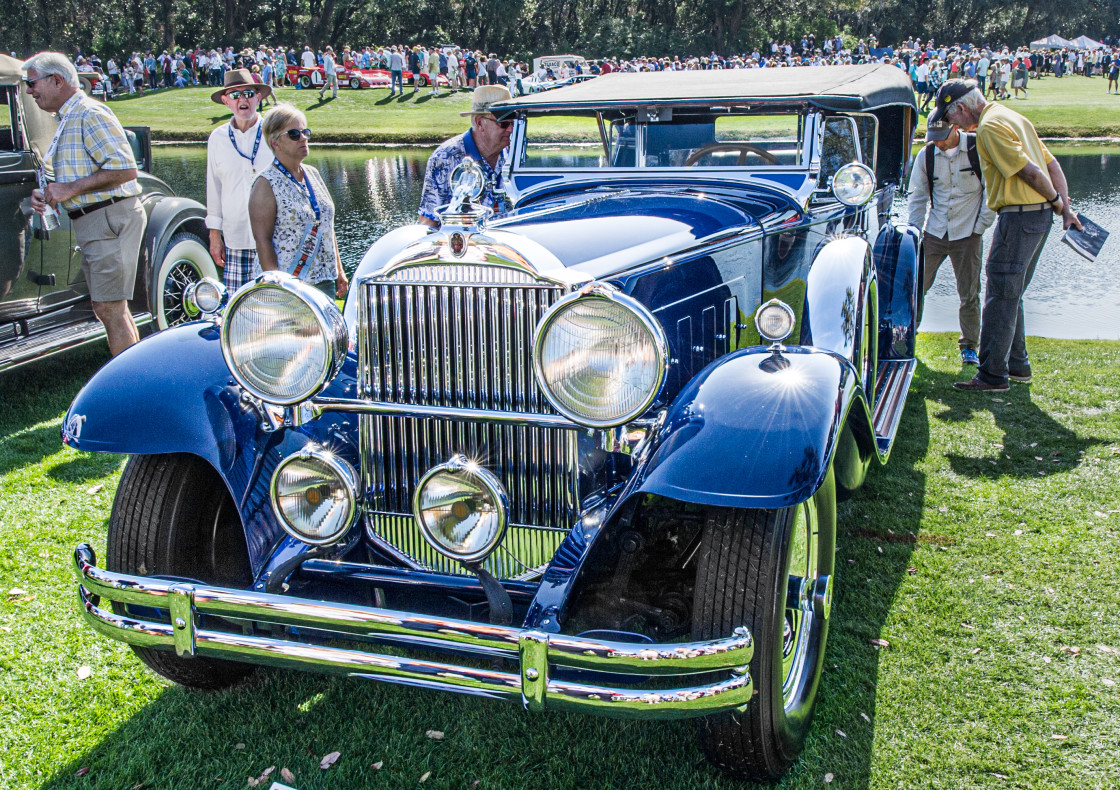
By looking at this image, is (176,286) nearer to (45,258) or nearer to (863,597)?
(45,258)

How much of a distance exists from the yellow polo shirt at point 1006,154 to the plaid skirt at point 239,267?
4.16 m

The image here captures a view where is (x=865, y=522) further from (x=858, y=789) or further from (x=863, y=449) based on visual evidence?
(x=858, y=789)

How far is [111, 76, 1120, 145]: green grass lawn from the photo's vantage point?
80.8 feet

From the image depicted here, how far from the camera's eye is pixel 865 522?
4043 mm

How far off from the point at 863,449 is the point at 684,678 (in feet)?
4.09

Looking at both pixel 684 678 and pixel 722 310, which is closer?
pixel 684 678

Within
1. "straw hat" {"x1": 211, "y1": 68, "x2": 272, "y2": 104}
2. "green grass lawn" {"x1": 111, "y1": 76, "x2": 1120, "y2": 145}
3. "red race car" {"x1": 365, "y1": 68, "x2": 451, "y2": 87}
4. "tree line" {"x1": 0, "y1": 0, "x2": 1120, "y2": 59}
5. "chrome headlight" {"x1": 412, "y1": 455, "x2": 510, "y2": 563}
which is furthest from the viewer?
"tree line" {"x1": 0, "y1": 0, "x2": 1120, "y2": 59}

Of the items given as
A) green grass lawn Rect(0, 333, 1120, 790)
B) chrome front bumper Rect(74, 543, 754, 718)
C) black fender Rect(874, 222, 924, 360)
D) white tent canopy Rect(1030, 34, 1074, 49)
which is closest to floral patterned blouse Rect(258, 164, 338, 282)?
green grass lawn Rect(0, 333, 1120, 790)

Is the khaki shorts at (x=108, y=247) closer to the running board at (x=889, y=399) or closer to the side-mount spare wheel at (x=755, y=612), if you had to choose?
the running board at (x=889, y=399)

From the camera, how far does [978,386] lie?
574 cm

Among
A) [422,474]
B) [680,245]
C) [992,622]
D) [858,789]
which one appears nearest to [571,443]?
[422,474]

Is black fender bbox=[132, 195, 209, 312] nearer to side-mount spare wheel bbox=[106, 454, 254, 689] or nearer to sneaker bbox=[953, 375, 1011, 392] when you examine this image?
side-mount spare wheel bbox=[106, 454, 254, 689]

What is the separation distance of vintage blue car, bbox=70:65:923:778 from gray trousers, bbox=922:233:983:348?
352 centimetres

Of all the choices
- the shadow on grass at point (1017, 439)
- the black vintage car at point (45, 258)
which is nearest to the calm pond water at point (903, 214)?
the shadow on grass at point (1017, 439)
